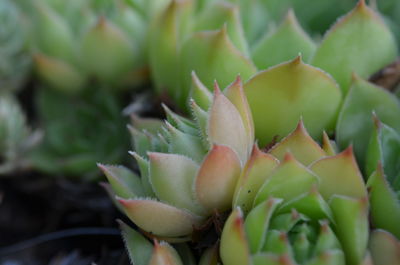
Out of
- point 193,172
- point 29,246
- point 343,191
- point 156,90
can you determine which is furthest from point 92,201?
point 343,191

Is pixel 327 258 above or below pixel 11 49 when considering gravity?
below

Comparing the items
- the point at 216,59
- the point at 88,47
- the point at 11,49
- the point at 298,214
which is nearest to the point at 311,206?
the point at 298,214

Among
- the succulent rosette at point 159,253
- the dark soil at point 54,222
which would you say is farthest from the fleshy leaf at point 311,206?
the dark soil at point 54,222

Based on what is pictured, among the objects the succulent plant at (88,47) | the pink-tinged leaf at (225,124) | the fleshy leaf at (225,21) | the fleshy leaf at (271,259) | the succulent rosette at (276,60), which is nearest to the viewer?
the fleshy leaf at (271,259)

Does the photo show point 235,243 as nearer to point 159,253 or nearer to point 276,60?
point 159,253

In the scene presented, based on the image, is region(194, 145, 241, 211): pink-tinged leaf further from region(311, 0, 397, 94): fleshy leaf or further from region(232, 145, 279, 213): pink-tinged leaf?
region(311, 0, 397, 94): fleshy leaf

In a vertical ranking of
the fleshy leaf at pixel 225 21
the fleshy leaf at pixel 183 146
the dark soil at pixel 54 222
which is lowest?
the dark soil at pixel 54 222

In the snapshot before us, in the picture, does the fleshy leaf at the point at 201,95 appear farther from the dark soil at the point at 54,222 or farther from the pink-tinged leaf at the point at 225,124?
the dark soil at the point at 54,222
